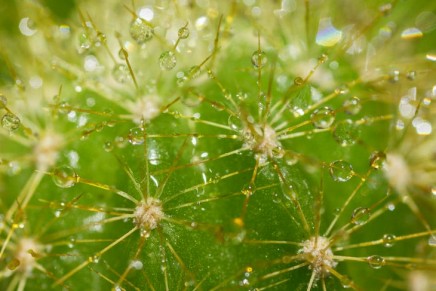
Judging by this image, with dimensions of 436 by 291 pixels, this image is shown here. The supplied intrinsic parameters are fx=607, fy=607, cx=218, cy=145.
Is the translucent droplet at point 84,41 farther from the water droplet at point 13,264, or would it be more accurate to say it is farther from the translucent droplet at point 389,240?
the translucent droplet at point 389,240

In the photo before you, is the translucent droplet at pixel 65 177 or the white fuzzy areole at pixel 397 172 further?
the white fuzzy areole at pixel 397 172

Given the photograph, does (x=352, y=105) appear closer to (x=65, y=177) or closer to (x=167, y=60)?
(x=167, y=60)

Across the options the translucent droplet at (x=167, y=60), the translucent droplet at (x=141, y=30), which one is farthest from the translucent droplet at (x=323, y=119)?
the translucent droplet at (x=141, y=30)

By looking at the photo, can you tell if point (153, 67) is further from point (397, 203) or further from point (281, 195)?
point (397, 203)

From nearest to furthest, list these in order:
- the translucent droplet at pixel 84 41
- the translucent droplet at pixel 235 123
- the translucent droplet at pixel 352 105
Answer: the translucent droplet at pixel 235 123
the translucent droplet at pixel 352 105
the translucent droplet at pixel 84 41

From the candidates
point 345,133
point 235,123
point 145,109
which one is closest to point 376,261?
point 345,133

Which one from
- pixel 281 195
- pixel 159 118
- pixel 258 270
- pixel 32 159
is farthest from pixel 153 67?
pixel 258 270

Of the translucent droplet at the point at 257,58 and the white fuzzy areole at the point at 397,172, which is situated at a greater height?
the translucent droplet at the point at 257,58
